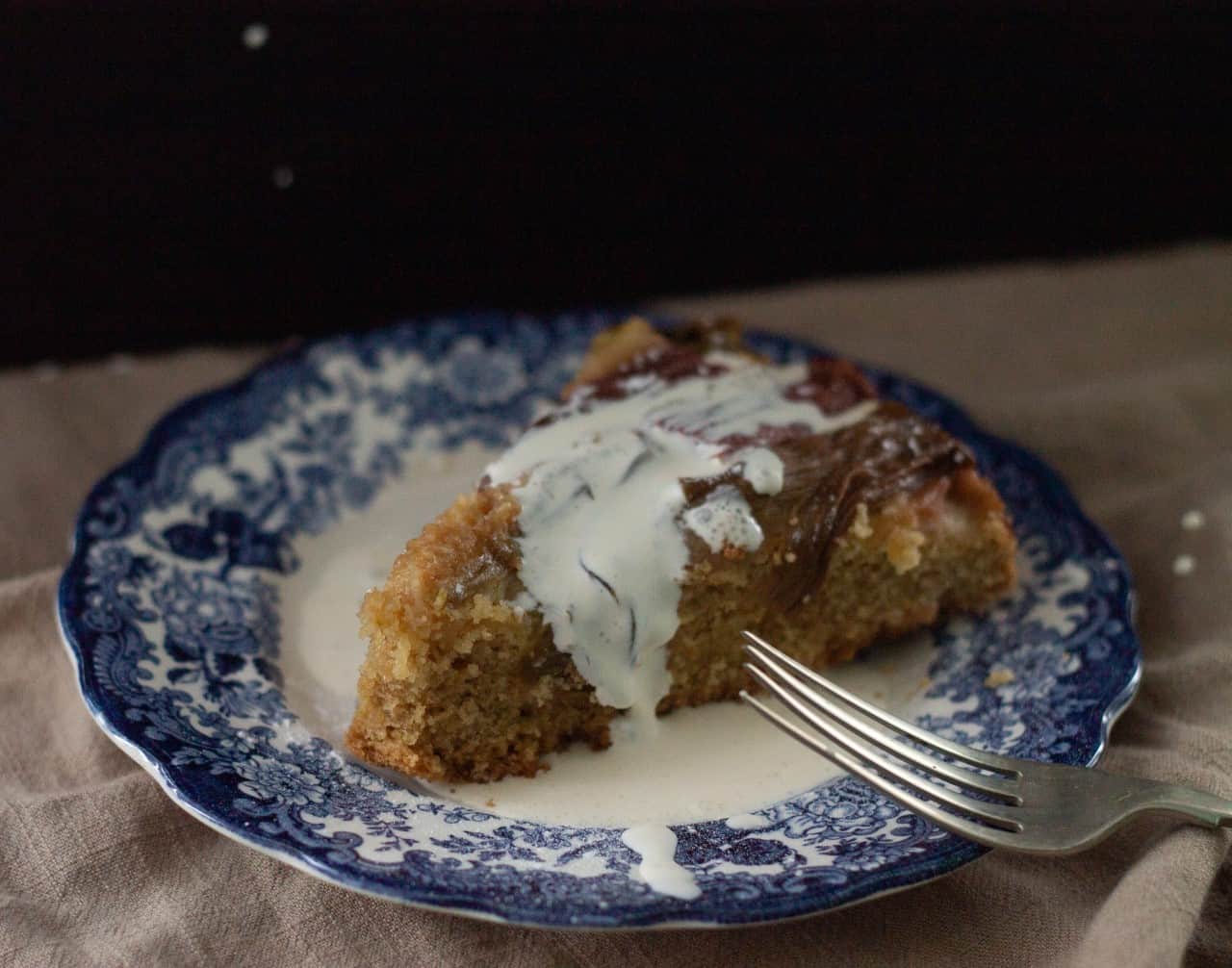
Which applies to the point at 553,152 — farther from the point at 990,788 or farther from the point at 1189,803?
the point at 1189,803

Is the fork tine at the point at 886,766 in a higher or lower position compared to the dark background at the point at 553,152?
lower

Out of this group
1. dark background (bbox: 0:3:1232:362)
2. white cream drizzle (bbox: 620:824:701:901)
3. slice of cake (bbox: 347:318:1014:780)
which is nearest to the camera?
white cream drizzle (bbox: 620:824:701:901)

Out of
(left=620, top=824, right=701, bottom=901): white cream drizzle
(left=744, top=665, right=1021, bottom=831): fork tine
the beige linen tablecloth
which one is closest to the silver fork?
(left=744, top=665, right=1021, bottom=831): fork tine

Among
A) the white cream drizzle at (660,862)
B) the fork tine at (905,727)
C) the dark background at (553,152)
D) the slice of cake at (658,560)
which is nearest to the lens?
the white cream drizzle at (660,862)

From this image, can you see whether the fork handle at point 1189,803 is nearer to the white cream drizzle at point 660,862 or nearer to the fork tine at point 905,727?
the fork tine at point 905,727

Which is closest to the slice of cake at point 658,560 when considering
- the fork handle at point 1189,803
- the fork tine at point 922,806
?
the fork tine at point 922,806

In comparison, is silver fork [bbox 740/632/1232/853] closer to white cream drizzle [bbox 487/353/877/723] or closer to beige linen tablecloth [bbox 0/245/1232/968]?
beige linen tablecloth [bbox 0/245/1232/968]

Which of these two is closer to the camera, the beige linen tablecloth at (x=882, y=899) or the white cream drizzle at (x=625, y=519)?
the beige linen tablecloth at (x=882, y=899)

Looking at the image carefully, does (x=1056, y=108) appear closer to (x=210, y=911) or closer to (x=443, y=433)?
(x=443, y=433)

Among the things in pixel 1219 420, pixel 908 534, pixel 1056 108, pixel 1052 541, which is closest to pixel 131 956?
pixel 908 534
